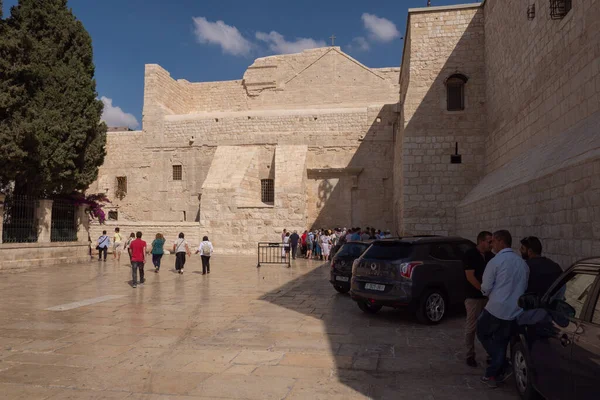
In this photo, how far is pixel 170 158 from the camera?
25266 millimetres

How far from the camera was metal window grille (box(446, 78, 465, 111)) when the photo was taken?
14.8 m

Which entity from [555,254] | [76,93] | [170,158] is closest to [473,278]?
[555,254]

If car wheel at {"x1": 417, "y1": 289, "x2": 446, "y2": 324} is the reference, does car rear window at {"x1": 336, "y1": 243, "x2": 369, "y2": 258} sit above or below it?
above

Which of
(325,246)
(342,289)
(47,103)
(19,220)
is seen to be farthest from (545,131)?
(19,220)

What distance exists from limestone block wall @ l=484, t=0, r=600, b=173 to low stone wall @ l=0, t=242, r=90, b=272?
15.0 meters

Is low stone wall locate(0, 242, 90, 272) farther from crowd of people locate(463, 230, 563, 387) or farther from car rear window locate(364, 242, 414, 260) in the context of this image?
crowd of people locate(463, 230, 563, 387)

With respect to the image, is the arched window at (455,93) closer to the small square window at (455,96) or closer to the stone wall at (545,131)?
the small square window at (455,96)

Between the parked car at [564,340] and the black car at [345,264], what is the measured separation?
18.0 ft

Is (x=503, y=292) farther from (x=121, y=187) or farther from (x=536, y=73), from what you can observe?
(x=121, y=187)

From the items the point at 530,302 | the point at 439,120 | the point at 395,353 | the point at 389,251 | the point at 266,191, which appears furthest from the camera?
the point at 266,191

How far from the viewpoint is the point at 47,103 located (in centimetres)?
1438

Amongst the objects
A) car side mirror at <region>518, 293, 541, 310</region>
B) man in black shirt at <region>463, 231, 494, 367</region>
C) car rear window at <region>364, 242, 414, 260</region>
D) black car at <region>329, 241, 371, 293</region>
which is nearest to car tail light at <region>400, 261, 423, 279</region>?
car rear window at <region>364, 242, 414, 260</region>

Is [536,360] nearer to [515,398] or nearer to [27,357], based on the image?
[515,398]

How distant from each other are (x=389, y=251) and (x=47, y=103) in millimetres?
13065
